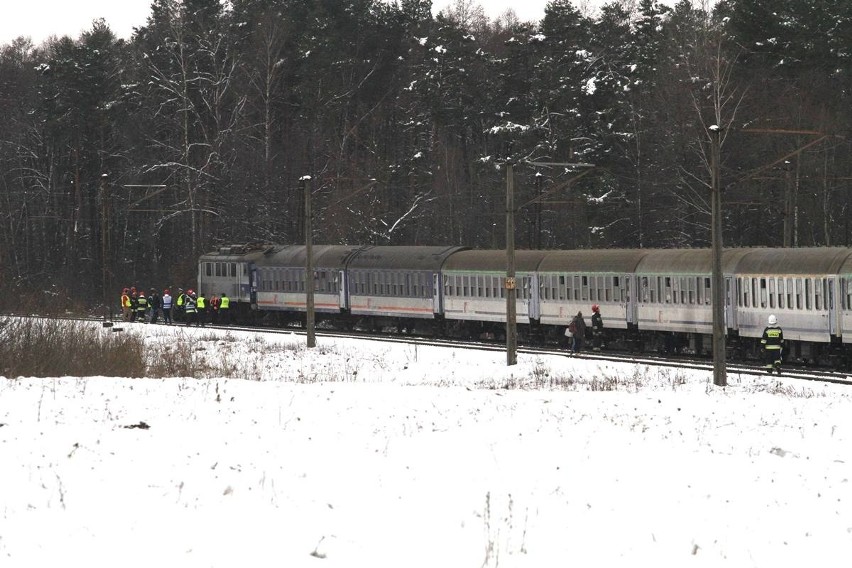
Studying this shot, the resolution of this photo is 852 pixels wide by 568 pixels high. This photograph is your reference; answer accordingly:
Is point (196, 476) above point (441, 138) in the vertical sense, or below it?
below

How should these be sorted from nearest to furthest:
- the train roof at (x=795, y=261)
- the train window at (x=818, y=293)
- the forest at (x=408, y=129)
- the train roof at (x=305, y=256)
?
1. the train roof at (x=795, y=261)
2. the train window at (x=818, y=293)
3. the train roof at (x=305, y=256)
4. the forest at (x=408, y=129)

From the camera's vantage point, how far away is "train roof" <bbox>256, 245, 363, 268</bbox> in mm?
51875

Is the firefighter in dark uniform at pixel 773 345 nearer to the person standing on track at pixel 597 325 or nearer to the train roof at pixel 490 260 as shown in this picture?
the person standing on track at pixel 597 325

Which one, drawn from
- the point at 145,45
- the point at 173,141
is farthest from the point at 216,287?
the point at 145,45

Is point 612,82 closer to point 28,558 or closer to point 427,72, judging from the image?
point 427,72

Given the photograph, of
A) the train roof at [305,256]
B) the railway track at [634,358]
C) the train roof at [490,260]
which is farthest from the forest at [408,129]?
the railway track at [634,358]

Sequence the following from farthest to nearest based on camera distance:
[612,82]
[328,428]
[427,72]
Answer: [427,72] < [612,82] < [328,428]

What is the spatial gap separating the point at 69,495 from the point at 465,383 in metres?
17.2

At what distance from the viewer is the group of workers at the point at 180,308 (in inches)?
2108

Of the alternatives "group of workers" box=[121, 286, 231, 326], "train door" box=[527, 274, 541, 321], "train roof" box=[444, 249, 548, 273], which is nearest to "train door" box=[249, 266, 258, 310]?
"group of workers" box=[121, 286, 231, 326]

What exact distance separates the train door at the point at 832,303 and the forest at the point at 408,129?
18.2 metres

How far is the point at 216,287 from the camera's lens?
58562 millimetres

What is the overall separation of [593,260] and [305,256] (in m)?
16.1

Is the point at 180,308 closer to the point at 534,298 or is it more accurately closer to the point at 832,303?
the point at 534,298
